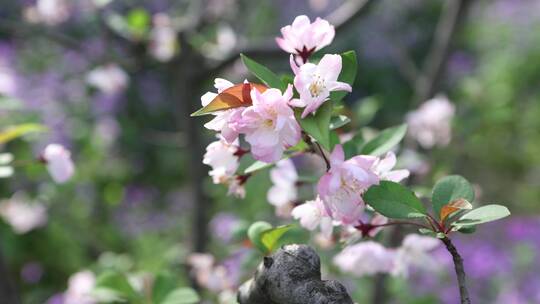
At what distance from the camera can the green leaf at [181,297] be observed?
3.29 feet

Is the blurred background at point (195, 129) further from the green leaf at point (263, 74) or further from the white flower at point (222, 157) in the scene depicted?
the green leaf at point (263, 74)

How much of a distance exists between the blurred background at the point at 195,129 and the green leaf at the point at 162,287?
122 mm

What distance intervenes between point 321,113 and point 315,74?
0.04 meters

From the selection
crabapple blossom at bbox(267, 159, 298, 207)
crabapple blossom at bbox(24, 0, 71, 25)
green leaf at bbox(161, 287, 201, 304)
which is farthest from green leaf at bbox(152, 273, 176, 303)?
crabapple blossom at bbox(24, 0, 71, 25)

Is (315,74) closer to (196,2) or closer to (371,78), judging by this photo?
(196,2)

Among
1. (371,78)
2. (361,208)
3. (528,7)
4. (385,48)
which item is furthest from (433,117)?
(528,7)

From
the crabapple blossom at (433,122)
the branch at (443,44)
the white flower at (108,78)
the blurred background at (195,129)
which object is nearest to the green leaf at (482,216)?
the blurred background at (195,129)

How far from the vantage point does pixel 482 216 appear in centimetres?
73

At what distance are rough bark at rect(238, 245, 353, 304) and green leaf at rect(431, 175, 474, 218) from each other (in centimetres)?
17

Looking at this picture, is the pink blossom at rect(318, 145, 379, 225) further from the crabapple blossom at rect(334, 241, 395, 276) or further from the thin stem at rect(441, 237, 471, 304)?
the crabapple blossom at rect(334, 241, 395, 276)

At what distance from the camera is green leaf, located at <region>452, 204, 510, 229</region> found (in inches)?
27.9

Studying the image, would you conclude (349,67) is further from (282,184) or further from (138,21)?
(138,21)

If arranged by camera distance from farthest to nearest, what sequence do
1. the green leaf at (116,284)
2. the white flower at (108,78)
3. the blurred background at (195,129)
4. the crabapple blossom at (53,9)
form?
the white flower at (108,78)
the crabapple blossom at (53,9)
the blurred background at (195,129)
the green leaf at (116,284)

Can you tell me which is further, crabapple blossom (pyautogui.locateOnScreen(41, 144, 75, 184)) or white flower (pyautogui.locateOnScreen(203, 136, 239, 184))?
crabapple blossom (pyautogui.locateOnScreen(41, 144, 75, 184))
